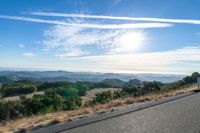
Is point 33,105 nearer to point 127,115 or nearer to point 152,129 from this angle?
point 127,115

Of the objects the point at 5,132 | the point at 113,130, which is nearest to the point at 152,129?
the point at 113,130

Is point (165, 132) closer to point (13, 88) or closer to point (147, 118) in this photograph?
point (147, 118)

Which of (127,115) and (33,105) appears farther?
(33,105)

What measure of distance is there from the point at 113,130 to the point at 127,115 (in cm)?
305

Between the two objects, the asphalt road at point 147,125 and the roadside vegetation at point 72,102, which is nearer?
the asphalt road at point 147,125

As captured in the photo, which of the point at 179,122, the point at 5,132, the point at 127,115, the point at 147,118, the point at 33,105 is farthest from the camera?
the point at 33,105

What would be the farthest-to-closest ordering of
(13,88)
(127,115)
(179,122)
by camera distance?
(13,88), (127,115), (179,122)

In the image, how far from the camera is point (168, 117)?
409 inches

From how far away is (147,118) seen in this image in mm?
10156

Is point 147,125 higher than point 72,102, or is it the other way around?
point 147,125

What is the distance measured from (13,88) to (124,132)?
287ft

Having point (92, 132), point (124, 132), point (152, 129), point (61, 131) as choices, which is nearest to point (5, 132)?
point (61, 131)

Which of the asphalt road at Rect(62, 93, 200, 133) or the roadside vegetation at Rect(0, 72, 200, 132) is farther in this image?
the roadside vegetation at Rect(0, 72, 200, 132)

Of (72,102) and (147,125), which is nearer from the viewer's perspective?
(147,125)
